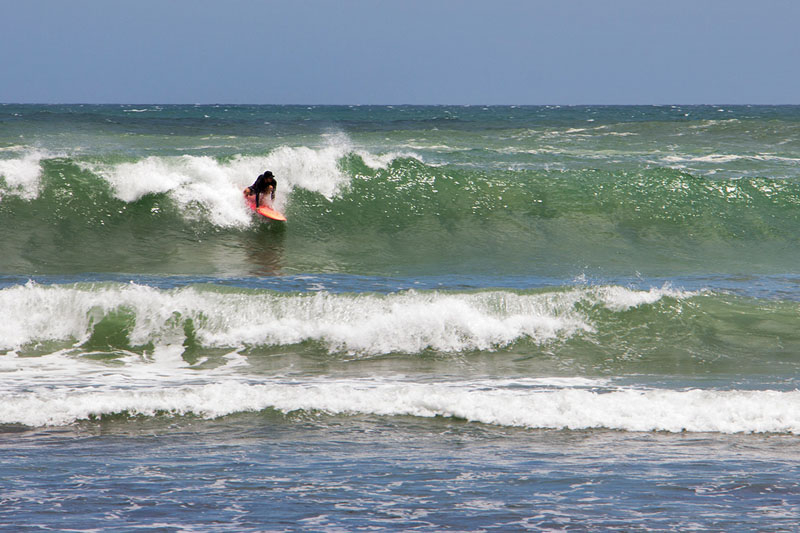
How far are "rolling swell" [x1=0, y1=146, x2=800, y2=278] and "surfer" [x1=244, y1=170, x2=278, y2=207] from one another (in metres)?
0.26

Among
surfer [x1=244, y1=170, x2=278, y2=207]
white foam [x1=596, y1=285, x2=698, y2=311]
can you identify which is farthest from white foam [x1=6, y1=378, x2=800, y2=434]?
surfer [x1=244, y1=170, x2=278, y2=207]

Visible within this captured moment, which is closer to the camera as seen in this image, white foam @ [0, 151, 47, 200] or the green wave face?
the green wave face

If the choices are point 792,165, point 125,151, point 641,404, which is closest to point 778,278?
point 641,404

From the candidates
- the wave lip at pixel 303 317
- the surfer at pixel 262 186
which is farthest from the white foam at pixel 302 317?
the surfer at pixel 262 186

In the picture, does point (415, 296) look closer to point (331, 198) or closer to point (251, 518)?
point (251, 518)

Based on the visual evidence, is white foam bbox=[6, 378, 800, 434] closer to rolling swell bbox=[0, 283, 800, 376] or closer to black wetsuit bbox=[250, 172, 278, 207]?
rolling swell bbox=[0, 283, 800, 376]

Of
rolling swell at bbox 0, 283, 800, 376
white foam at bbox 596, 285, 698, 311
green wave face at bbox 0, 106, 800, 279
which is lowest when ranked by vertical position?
rolling swell at bbox 0, 283, 800, 376

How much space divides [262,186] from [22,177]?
399 cm

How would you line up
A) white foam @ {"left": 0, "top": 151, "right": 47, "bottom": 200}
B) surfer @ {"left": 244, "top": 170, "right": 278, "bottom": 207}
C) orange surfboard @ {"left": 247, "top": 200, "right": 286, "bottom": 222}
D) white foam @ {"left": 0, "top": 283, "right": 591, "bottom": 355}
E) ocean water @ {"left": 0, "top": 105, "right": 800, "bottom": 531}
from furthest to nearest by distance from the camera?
white foam @ {"left": 0, "top": 151, "right": 47, "bottom": 200}, surfer @ {"left": 244, "top": 170, "right": 278, "bottom": 207}, orange surfboard @ {"left": 247, "top": 200, "right": 286, "bottom": 222}, white foam @ {"left": 0, "top": 283, "right": 591, "bottom": 355}, ocean water @ {"left": 0, "top": 105, "right": 800, "bottom": 531}

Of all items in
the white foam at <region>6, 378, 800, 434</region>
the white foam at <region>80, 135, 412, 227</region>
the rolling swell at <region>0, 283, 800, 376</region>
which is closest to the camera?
the white foam at <region>6, 378, 800, 434</region>

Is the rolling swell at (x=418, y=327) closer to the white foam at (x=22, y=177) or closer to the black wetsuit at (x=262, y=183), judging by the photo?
the black wetsuit at (x=262, y=183)

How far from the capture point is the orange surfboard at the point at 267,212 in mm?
13023

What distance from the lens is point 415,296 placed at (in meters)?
8.22

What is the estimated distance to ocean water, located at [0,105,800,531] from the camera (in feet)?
13.8
